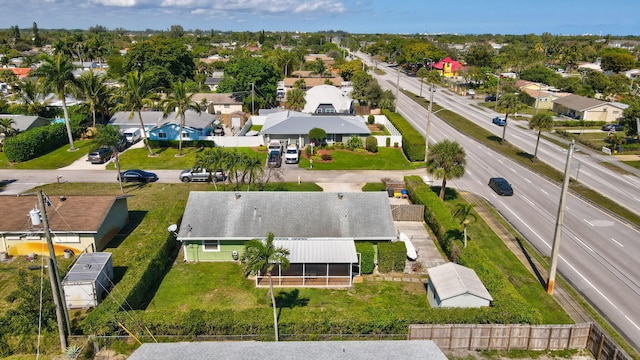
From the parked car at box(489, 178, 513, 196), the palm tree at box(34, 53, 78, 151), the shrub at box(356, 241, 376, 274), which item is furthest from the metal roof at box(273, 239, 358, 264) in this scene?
the palm tree at box(34, 53, 78, 151)

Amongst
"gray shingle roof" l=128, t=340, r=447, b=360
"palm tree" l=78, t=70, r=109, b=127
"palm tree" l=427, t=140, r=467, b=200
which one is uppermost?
"palm tree" l=78, t=70, r=109, b=127

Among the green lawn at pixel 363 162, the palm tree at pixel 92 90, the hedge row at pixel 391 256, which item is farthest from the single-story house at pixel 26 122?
the hedge row at pixel 391 256

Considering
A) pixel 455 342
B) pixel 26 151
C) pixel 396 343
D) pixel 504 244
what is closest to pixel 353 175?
pixel 504 244

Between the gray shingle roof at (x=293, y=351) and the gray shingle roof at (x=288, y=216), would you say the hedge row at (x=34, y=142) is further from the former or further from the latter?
the gray shingle roof at (x=293, y=351)

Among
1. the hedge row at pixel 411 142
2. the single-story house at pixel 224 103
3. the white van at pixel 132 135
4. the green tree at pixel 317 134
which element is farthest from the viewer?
the single-story house at pixel 224 103

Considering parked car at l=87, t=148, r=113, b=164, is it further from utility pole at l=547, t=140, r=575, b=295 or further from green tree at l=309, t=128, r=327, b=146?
utility pole at l=547, t=140, r=575, b=295
